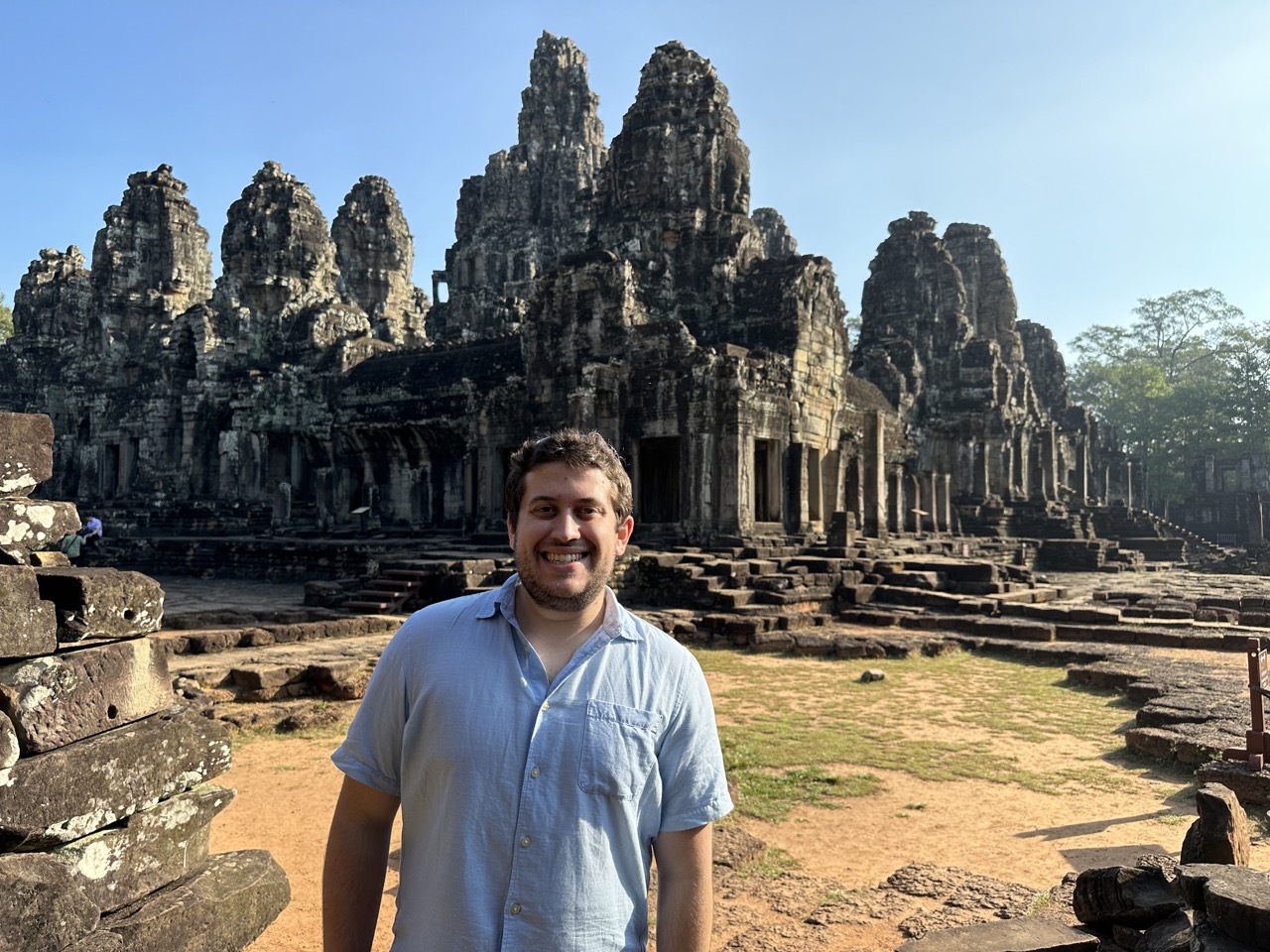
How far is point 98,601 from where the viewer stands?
3107mm

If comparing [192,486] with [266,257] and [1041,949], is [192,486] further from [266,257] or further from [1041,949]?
[1041,949]

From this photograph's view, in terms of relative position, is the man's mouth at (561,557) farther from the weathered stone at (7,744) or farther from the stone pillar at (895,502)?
the stone pillar at (895,502)

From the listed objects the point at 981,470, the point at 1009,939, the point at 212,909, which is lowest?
the point at 1009,939

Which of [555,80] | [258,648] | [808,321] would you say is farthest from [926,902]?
[555,80]

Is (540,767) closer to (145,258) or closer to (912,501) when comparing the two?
(912,501)

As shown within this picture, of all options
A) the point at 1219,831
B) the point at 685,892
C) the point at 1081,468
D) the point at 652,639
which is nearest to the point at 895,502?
the point at 1081,468

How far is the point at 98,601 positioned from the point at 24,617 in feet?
0.87

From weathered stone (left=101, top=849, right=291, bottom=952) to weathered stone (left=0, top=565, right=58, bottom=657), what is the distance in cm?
93

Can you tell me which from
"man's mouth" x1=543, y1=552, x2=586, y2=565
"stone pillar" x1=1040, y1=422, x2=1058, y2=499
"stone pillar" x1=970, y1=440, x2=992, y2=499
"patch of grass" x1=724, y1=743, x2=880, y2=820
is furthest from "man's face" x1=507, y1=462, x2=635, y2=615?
"stone pillar" x1=1040, y1=422, x2=1058, y2=499

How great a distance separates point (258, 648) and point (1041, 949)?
9723mm

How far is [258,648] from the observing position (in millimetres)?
10844

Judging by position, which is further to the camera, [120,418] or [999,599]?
[120,418]

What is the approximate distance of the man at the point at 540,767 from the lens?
1794mm

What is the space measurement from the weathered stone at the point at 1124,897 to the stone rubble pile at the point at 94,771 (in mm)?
3175
